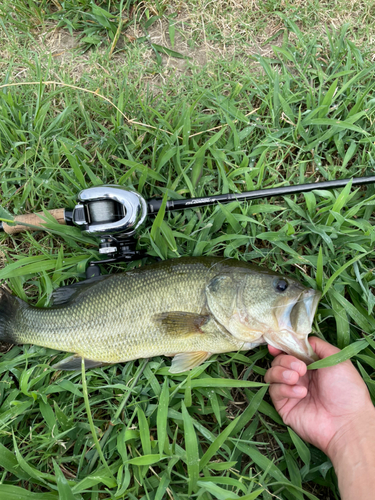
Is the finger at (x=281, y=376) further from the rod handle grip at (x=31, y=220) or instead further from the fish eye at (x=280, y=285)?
the rod handle grip at (x=31, y=220)

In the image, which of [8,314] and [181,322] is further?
[8,314]

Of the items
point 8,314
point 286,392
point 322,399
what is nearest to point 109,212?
point 8,314

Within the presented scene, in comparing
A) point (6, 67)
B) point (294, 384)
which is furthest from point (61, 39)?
point (294, 384)

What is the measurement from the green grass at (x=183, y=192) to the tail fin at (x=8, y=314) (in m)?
0.19

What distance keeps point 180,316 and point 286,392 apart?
3.17ft

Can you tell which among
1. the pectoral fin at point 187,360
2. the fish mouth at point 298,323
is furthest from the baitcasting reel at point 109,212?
the fish mouth at point 298,323

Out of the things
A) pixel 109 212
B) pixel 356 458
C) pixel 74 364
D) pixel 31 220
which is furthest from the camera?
pixel 31 220

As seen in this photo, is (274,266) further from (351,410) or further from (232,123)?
(232,123)

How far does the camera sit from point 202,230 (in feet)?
9.33

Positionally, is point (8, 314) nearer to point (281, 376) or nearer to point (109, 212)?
point (109, 212)

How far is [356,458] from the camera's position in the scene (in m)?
2.08

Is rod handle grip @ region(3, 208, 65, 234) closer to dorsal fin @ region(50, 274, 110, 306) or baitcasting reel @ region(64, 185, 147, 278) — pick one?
baitcasting reel @ region(64, 185, 147, 278)

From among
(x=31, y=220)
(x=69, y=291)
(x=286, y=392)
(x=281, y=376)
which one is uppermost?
(x=31, y=220)

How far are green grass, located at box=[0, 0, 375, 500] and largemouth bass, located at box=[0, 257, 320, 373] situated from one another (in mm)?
238
